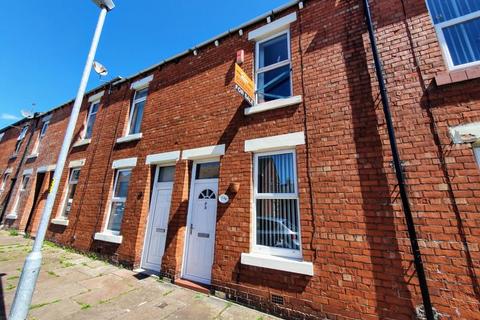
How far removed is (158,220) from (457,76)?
6.79 m

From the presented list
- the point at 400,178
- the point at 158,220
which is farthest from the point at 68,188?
the point at 400,178

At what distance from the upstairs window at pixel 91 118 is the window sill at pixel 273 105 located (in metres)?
7.97

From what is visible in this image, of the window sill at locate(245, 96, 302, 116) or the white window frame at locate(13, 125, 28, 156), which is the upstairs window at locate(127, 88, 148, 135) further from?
the white window frame at locate(13, 125, 28, 156)

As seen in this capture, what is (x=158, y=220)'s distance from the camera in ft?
19.7

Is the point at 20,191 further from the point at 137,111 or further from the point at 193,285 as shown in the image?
the point at 193,285

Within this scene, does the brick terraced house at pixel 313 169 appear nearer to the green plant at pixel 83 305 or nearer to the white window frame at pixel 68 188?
the green plant at pixel 83 305

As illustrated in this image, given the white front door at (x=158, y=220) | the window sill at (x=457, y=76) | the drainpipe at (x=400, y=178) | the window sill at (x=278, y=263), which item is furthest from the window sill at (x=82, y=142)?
the window sill at (x=457, y=76)

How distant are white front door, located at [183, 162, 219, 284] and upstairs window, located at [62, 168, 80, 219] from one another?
607 cm

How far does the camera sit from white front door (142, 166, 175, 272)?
5752 mm

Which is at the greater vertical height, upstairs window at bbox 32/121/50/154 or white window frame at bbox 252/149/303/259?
upstairs window at bbox 32/121/50/154

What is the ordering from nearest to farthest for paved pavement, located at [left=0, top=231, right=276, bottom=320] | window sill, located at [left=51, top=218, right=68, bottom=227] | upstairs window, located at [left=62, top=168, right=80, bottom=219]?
paved pavement, located at [left=0, top=231, right=276, bottom=320]
window sill, located at [left=51, top=218, right=68, bottom=227]
upstairs window, located at [left=62, top=168, right=80, bottom=219]

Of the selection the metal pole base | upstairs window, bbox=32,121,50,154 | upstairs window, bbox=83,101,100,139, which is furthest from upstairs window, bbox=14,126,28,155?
the metal pole base

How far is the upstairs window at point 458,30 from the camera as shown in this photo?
3465mm

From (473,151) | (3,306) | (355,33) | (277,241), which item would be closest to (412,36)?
(355,33)
